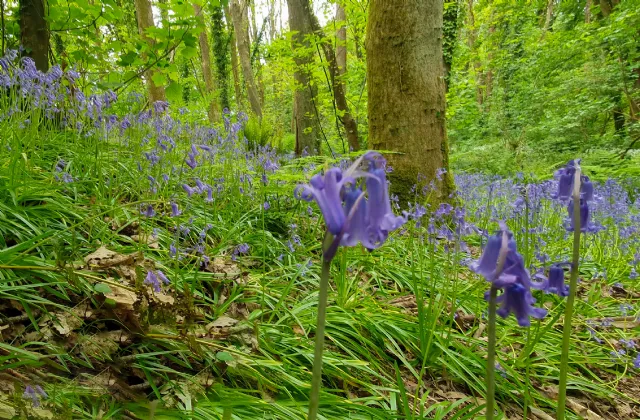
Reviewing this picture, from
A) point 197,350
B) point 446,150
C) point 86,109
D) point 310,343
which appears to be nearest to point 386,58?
point 446,150

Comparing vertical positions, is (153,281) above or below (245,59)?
Answer: below

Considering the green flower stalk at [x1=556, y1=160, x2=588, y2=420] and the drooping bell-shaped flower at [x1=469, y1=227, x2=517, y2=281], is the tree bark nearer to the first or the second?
the green flower stalk at [x1=556, y1=160, x2=588, y2=420]

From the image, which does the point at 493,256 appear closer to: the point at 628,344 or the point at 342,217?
the point at 342,217

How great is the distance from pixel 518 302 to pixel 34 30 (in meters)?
4.52

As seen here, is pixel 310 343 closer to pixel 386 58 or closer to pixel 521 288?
pixel 521 288

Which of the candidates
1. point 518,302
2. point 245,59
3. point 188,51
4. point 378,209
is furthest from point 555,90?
point 378,209

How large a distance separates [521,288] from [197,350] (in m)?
1.10

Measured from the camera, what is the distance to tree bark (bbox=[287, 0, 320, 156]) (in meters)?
6.91

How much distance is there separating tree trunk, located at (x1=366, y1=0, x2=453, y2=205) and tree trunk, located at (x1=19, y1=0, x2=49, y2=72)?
309 centimetres

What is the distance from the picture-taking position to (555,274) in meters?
0.90

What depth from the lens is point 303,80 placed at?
7.45 metres

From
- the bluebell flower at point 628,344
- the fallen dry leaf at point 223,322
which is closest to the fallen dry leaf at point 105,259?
the fallen dry leaf at point 223,322

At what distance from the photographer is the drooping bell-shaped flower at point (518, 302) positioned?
27.9 inches

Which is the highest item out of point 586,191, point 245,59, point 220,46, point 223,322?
point 220,46
